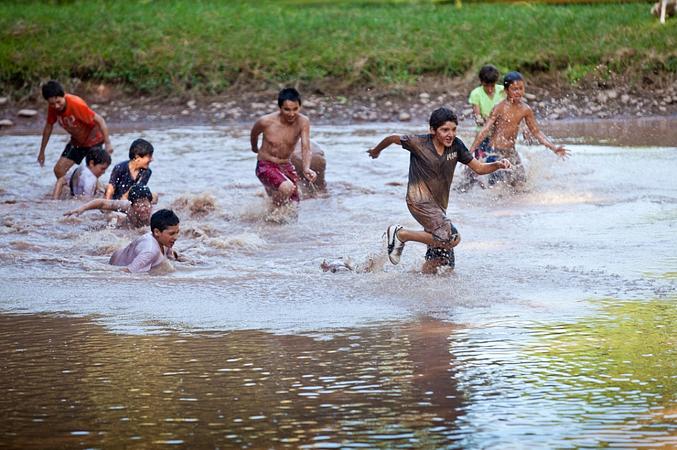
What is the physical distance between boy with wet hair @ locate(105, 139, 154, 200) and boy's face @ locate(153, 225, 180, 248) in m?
2.13

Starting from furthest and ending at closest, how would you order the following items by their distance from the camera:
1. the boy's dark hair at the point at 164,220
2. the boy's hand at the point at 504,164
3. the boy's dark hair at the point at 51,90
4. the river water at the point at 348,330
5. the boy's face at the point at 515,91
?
the boy's dark hair at the point at 51,90
the boy's face at the point at 515,91
the boy's dark hair at the point at 164,220
the boy's hand at the point at 504,164
the river water at the point at 348,330

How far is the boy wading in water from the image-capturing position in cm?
791

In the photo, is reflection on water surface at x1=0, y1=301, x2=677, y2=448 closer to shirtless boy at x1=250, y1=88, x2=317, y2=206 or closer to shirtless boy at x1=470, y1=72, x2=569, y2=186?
shirtless boy at x1=250, y1=88, x2=317, y2=206

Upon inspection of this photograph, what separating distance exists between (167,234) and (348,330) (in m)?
2.03

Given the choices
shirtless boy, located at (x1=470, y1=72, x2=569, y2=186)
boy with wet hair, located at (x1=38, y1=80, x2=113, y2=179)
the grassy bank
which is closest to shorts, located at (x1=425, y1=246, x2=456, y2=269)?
shirtless boy, located at (x1=470, y1=72, x2=569, y2=186)

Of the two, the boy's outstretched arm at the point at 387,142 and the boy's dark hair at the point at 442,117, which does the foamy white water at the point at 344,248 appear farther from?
the boy's dark hair at the point at 442,117

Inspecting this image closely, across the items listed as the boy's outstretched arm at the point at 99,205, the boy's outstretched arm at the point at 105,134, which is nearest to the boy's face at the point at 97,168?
the boy's outstretched arm at the point at 105,134

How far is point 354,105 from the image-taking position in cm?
1745

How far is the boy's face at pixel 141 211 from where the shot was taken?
9570 millimetres

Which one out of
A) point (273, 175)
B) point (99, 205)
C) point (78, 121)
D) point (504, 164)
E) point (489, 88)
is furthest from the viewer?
point (489, 88)

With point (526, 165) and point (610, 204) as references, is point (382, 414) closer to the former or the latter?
point (610, 204)

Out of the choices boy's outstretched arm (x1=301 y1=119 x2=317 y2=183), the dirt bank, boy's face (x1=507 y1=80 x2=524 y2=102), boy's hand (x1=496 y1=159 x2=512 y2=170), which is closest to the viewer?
boy's hand (x1=496 y1=159 x2=512 y2=170)

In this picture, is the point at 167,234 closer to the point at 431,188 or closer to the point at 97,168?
the point at 431,188

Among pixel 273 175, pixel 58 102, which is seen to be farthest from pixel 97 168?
pixel 273 175
